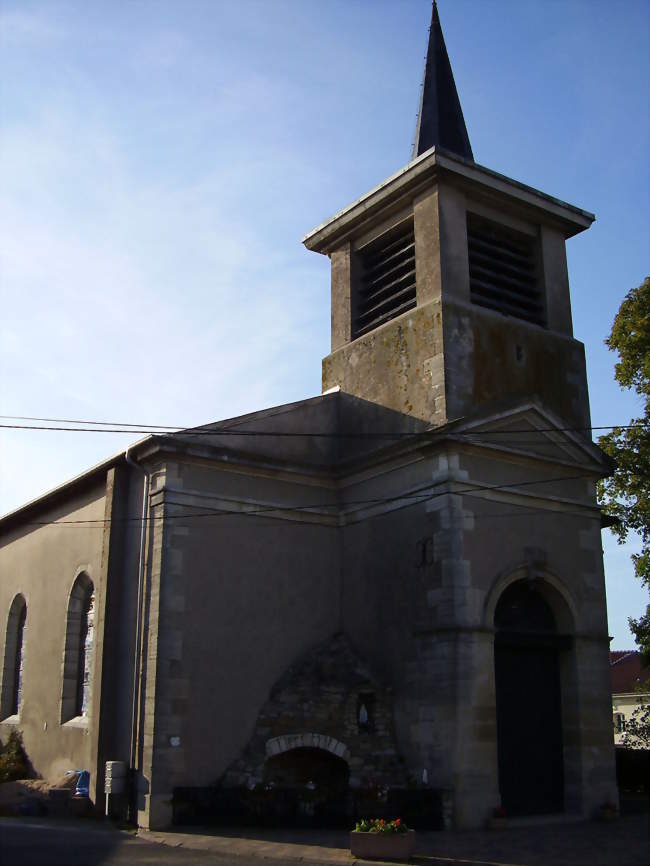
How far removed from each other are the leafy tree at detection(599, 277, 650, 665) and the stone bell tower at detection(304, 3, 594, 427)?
58.8 inches

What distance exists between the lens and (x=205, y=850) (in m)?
12.6

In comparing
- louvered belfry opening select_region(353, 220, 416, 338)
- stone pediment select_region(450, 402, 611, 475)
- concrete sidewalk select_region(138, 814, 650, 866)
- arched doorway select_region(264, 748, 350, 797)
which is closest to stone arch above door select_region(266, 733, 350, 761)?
arched doorway select_region(264, 748, 350, 797)

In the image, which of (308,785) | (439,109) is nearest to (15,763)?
(308,785)

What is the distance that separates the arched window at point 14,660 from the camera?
21531 millimetres

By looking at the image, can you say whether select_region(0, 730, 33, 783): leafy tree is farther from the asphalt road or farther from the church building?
the asphalt road

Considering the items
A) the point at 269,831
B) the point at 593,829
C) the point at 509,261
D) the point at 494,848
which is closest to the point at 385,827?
the point at 494,848

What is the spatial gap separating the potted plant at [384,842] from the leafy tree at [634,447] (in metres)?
9.94

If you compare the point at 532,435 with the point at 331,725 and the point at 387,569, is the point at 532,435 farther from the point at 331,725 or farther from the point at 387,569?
the point at 331,725

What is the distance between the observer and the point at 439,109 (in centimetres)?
2119

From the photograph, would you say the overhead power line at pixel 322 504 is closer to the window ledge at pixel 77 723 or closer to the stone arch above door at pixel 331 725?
the stone arch above door at pixel 331 725

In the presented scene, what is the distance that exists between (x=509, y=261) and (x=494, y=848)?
11712 millimetres

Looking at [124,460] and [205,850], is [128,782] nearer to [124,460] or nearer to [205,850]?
[205,850]

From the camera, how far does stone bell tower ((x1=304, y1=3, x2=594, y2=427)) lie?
58.1 ft

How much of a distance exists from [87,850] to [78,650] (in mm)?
7255
